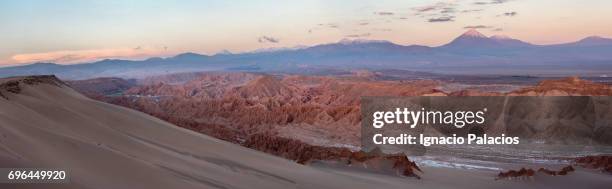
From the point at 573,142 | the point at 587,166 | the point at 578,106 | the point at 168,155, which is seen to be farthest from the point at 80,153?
the point at 578,106

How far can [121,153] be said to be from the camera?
5.25 metres

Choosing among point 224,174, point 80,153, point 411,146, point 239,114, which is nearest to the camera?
point 80,153

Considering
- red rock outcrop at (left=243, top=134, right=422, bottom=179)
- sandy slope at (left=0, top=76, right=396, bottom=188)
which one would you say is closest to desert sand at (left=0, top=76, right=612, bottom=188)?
sandy slope at (left=0, top=76, right=396, bottom=188)

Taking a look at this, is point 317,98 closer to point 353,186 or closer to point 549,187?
point 549,187

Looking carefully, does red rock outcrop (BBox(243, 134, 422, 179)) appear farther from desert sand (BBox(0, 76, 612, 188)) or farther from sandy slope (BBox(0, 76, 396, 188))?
sandy slope (BBox(0, 76, 396, 188))

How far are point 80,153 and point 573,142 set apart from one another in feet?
88.7

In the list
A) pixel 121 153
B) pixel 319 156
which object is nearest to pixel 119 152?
pixel 121 153

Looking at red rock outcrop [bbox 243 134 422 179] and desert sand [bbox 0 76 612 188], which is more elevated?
desert sand [bbox 0 76 612 188]

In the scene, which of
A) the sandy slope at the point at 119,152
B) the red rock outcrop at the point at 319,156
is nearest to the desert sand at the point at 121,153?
the sandy slope at the point at 119,152

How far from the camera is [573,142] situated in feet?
91.3

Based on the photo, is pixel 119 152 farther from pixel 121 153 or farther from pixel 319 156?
pixel 319 156

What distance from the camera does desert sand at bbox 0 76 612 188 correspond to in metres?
4.39

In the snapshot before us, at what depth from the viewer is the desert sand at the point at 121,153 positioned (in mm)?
4387

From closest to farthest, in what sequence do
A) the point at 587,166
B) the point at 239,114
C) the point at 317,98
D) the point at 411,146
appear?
the point at 587,166, the point at 411,146, the point at 239,114, the point at 317,98
